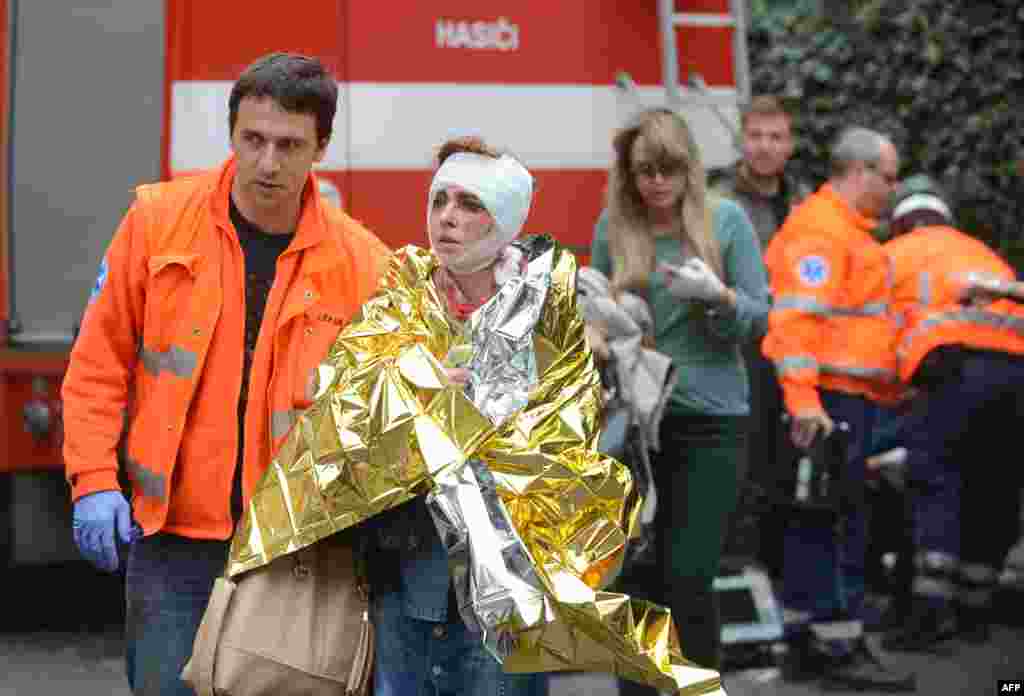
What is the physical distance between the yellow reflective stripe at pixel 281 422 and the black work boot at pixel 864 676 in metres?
3.75

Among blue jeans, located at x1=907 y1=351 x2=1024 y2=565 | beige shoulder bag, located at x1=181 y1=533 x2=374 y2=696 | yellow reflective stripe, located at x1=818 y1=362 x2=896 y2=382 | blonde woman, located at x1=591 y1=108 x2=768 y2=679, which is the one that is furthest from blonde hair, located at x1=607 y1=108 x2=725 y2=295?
blue jeans, located at x1=907 y1=351 x2=1024 y2=565

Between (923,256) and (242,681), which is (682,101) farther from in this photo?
(242,681)

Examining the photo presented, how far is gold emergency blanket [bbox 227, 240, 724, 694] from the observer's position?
139 inches

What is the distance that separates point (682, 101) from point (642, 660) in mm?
4530

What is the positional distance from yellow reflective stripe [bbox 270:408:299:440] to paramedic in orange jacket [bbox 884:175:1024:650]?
438 cm

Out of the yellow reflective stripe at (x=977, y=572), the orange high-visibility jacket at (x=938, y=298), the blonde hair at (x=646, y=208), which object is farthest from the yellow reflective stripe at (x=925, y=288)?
the blonde hair at (x=646, y=208)

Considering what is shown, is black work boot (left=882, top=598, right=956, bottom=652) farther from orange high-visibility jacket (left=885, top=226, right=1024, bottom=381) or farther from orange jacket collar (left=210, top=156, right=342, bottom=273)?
orange jacket collar (left=210, top=156, right=342, bottom=273)

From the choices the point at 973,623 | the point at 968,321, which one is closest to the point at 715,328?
the point at 968,321

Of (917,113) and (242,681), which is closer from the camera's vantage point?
(242,681)

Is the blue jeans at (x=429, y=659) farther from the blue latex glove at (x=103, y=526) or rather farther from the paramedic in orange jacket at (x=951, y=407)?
the paramedic in orange jacket at (x=951, y=407)

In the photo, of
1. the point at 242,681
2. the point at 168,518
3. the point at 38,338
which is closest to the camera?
the point at 242,681

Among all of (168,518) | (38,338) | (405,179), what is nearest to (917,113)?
(405,179)

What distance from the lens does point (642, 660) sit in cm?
361

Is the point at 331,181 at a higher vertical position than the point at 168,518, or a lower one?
higher
